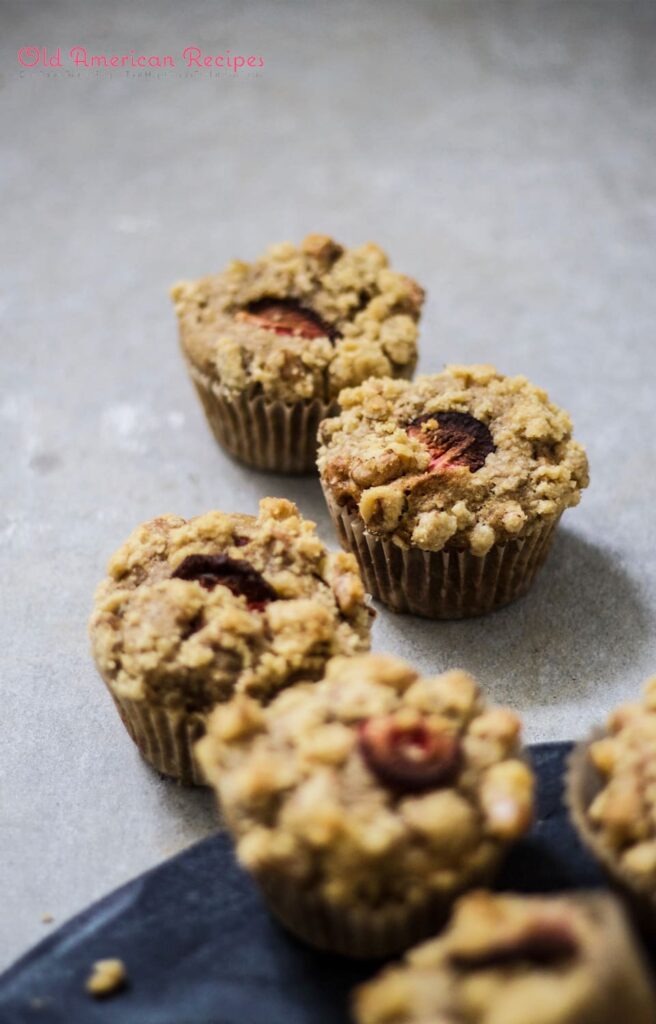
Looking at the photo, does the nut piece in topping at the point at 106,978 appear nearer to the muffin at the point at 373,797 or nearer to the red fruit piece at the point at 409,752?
the muffin at the point at 373,797

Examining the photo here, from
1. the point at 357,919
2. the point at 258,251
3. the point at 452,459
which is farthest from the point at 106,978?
the point at 258,251

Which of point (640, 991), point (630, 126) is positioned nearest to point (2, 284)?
point (630, 126)

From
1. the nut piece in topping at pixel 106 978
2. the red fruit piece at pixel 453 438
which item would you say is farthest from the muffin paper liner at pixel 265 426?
the nut piece in topping at pixel 106 978

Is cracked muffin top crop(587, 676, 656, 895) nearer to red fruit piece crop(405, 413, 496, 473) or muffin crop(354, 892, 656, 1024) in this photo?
muffin crop(354, 892, 656, 1024)

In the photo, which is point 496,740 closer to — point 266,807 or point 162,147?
point 266,807

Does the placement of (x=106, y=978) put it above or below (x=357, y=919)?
below

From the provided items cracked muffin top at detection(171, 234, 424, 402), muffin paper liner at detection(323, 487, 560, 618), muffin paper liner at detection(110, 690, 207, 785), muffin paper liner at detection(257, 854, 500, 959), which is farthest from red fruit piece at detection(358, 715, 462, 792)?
cracked muffin top at detection(171, 234, 424, 402)

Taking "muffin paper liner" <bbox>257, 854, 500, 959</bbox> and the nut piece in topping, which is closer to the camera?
"muffin paper liner" <bbox>257, 854, 500, 959</bbox>

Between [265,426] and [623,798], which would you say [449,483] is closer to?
[265,426]
